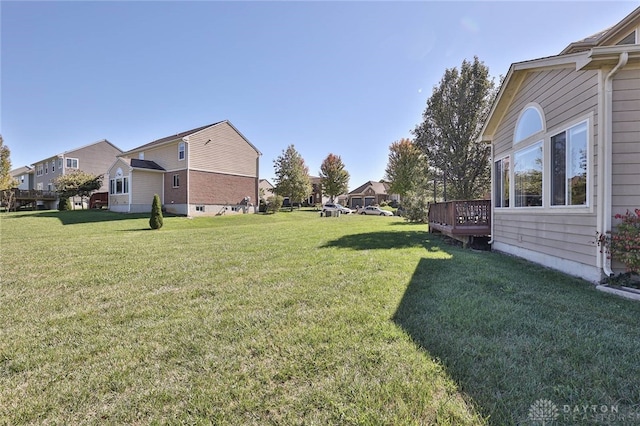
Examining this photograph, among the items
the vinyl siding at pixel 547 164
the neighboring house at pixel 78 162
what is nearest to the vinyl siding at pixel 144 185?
the neighboring house at pixel 78 162

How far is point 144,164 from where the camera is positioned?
23.4 metres

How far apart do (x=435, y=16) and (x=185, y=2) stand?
8505 millimetres

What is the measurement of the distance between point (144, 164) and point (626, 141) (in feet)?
88.9

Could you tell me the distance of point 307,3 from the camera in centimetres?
984

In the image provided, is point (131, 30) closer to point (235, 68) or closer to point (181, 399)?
point (235, 68)

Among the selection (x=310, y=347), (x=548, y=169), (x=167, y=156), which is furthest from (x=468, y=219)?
(x=167, y=156)

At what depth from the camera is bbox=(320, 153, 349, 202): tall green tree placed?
1737 inches

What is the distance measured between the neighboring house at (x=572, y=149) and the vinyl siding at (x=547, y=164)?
0.02m

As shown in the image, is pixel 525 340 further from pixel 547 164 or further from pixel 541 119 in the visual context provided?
pixel 541 119

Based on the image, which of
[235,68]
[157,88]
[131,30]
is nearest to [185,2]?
[131,30]

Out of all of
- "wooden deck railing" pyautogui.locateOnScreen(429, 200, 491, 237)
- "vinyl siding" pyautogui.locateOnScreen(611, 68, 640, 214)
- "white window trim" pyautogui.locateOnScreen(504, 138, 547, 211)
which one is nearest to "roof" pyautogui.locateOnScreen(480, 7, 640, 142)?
"vinyl siding" pyautogui.locateOnScreen(611, 68, 640, 214)

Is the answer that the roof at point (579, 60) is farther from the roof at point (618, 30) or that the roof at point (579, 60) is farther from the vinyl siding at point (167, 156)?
the vinyl siding at point (167, 156)

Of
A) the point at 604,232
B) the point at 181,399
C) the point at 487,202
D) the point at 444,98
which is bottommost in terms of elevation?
the point at 181,399

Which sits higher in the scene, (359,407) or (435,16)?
(435,16)
